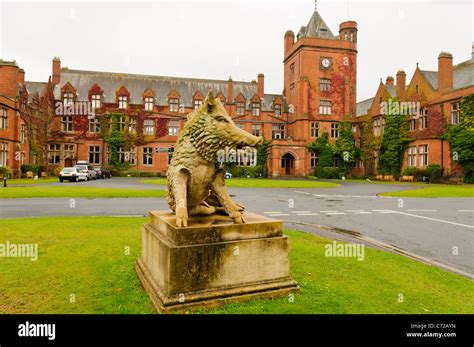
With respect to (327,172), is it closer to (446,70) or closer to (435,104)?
(435,104)

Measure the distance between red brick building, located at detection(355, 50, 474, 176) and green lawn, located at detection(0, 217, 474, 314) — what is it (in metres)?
33.9

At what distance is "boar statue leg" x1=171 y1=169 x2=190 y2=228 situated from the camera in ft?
13.0

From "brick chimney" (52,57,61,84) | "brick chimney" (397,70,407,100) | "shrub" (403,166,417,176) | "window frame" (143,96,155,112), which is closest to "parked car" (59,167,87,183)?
"window frame" (143,96,155,112)

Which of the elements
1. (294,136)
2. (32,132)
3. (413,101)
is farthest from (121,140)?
(413,101)

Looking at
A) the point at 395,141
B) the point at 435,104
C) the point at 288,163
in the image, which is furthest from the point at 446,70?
the point at 288,163

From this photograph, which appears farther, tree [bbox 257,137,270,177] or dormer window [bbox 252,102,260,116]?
dormer window [bbox 252,102,260,116]

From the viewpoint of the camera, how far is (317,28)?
48156mm

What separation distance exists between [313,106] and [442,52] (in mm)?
16652

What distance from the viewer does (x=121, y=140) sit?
45.1 metres

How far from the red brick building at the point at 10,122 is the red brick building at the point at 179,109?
26.3 ft

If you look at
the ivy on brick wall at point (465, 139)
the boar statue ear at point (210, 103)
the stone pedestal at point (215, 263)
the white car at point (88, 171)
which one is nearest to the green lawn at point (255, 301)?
the stone pedestal at point (215, 263)

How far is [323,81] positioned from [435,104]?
15.7 meters

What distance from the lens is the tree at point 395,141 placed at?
3875 cm

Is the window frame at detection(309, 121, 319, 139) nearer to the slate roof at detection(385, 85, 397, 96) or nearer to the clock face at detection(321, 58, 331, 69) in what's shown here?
the clock face at detection(321, 58, 331, 69)
